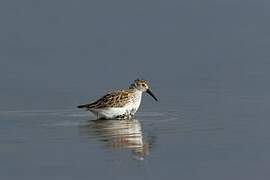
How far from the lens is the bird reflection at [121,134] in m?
12.0

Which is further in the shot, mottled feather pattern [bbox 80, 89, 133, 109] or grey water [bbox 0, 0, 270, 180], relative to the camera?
mottled feather pattern [bbox 80, 89, 133, 109]

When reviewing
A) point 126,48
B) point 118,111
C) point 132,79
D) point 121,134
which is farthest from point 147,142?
point 126,48

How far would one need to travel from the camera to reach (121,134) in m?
13.1

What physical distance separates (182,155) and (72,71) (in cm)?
710

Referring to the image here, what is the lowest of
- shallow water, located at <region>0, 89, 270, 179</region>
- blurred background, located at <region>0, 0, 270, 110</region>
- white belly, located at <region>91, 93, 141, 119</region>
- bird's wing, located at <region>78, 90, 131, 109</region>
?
shallow water, located at <region>0, 89, 270, 179</region>

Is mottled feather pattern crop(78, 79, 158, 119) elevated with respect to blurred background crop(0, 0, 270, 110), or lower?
lower

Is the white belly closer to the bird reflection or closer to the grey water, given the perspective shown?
the bird reflection

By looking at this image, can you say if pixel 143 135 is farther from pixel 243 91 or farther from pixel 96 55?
pixel 96 55

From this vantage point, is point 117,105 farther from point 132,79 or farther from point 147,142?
point 132,79

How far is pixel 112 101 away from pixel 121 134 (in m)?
1.89

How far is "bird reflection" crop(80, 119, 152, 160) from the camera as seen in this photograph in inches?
471

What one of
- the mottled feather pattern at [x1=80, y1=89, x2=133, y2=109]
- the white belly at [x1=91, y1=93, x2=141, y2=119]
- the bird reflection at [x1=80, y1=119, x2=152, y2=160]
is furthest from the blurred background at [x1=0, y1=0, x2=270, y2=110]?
the bird reflection at [x1=80, y1=119, x2=152, y2=160]

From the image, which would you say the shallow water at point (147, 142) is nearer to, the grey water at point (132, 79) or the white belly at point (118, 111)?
the grey water at point (132, 79)

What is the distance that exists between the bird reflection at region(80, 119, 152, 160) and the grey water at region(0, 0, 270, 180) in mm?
14
